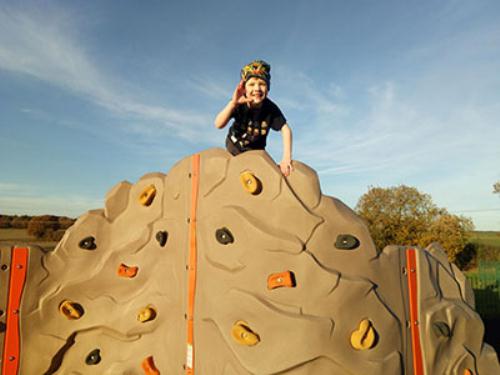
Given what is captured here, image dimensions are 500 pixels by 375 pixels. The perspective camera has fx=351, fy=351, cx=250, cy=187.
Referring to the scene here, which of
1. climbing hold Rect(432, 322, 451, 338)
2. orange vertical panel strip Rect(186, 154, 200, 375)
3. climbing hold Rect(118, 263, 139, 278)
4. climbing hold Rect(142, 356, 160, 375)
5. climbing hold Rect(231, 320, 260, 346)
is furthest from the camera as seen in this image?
climbing hold Rect(118, 263, 139, 278)

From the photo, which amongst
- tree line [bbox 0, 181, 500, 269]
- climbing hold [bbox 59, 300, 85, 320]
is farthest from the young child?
tree line [bbox 0, 181, 500, 269]

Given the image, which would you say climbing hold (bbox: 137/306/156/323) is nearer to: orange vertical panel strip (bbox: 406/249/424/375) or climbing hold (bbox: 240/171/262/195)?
climbing hold (bbox: 240/171/262/195)

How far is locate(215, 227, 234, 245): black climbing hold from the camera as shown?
2658mm

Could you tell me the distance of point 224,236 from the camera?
2668mm

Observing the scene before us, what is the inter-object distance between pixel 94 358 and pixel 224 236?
1.80 meters

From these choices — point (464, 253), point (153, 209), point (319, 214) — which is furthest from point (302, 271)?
point (464, 253)

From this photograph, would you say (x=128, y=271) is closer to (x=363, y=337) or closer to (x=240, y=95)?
(x=240, y=95)

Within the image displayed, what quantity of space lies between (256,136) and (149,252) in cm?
144

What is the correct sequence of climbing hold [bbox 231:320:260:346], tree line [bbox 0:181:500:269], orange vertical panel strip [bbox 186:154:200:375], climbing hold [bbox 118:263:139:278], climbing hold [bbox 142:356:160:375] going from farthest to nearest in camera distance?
tree line [bbox 0:181:500:269] → climbing hold [bbox 118:263:139:278] → climbing hold [bbox 142:356:160:375] → orange vertical panel strip [bbox 186:154:200:375] → climbing hold [bbox 231:320:260:346]

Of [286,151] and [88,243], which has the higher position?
[286,151]

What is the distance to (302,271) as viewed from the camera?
2.43 m

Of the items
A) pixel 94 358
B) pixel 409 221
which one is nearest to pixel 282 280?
pixel 94 358

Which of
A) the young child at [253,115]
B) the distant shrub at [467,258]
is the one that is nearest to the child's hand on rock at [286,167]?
the young child at [253,115]

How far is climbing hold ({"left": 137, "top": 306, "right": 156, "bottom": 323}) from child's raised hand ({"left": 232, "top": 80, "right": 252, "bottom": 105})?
191cm
